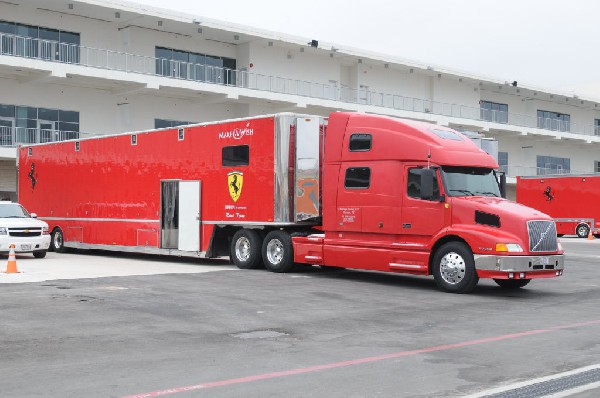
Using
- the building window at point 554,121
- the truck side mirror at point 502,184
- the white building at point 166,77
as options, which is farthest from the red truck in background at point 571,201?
the building window at point 554,121

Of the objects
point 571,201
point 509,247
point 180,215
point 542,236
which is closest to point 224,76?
point 571,201

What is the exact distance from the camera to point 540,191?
1665 inches

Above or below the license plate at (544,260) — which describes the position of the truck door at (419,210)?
above

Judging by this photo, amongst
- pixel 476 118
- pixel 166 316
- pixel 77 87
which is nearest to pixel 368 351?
pixel 166 316

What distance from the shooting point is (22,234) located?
2212 cm

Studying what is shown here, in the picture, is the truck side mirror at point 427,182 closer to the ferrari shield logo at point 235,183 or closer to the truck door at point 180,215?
the ferrari shield logo at point 235,183

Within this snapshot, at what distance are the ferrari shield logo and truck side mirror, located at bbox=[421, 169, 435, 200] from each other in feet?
18.0

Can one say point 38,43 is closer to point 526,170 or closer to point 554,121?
point 526,170

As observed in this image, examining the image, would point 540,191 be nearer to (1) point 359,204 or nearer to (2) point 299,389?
(1) point 359,204

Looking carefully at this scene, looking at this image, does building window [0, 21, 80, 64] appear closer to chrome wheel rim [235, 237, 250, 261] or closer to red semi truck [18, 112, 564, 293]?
red semi truck [18, 112, 564, 293]

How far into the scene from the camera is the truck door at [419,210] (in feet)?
50.0

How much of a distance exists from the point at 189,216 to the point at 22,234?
5.24m

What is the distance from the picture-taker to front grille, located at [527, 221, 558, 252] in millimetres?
14555

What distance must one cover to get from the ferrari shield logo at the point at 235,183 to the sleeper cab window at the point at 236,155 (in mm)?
258
